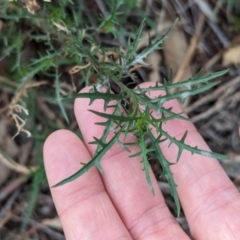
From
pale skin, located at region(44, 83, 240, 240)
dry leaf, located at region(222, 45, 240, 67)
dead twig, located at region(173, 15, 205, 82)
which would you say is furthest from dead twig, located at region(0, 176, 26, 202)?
dry leaf, located at region(222, 45, 240, 67)

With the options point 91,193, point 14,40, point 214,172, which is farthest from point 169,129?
point 14,40

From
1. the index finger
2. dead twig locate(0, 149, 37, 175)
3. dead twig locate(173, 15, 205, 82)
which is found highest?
dead twig locate(173, 15, 205, 82)

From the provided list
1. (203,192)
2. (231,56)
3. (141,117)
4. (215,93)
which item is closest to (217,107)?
(215,93)

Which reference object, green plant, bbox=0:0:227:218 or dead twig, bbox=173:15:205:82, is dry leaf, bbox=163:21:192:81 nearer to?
dead twig, bbox=173:15:205:82

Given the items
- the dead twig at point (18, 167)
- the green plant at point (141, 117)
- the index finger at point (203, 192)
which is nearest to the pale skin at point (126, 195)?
the index finger at point (203, 192)

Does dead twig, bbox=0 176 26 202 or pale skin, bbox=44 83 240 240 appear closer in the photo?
pale skin, bbox=44 83 240 240

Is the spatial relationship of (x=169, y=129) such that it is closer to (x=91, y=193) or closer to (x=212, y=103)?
(x=91, y=193)

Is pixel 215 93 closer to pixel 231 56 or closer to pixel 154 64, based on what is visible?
pixel 231 56
